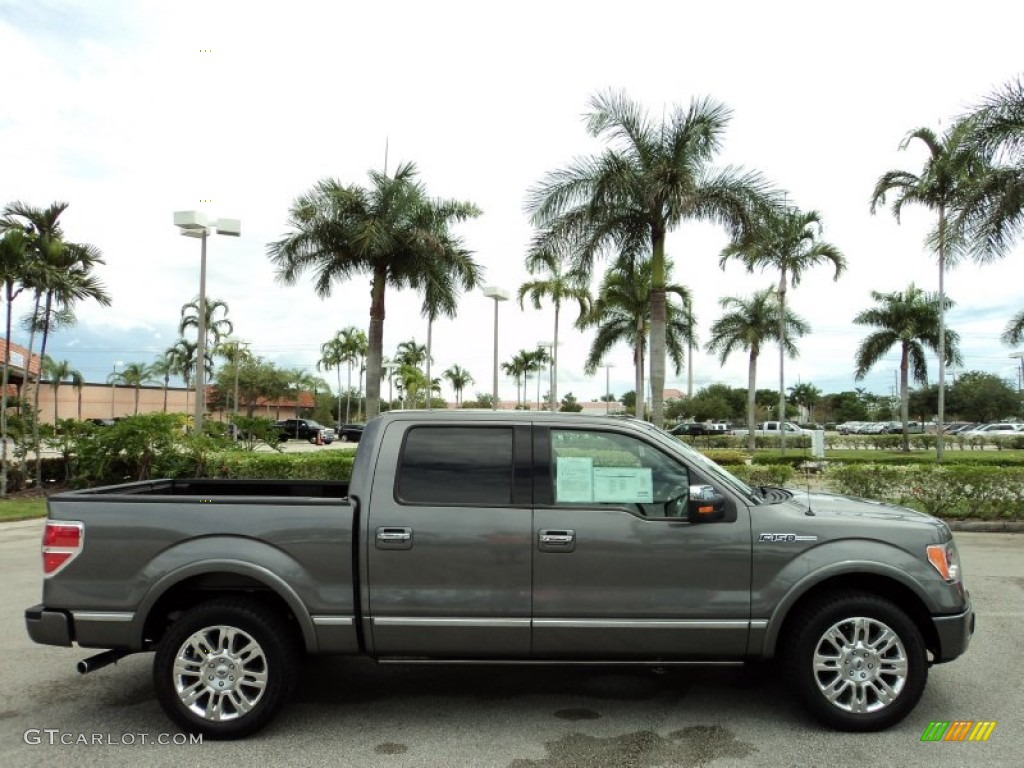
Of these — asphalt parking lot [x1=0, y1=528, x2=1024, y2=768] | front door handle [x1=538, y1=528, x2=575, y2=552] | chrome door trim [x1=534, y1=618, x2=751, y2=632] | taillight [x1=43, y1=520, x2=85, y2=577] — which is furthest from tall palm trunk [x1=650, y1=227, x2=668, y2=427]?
taillight [x1=43, y1=520, x2=85, y2=577]

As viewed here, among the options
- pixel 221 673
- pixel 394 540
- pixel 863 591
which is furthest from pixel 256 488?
pixel 863 591

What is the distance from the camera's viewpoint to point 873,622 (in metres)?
4.24

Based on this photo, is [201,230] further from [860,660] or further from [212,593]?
[860,660]

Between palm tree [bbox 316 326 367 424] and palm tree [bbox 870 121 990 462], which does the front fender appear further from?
palm tree [bbox 316 326 367 424]

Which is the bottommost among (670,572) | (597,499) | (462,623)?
(462,623)

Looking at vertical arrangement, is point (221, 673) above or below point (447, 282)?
below

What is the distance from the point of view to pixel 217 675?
4223 millimetres

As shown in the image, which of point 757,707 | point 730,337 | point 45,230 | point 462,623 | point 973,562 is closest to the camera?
point 462,623

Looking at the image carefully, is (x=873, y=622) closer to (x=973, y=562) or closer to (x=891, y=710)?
(x=891, y=710)

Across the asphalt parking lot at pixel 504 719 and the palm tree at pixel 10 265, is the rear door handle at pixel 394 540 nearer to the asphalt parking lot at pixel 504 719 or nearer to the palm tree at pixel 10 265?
the asphalt parking lot at pixel 504 719

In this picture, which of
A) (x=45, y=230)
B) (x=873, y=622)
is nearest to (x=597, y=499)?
(x=873, y=622)

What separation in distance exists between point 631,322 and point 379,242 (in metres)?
16.0

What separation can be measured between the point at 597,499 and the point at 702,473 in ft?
1.99

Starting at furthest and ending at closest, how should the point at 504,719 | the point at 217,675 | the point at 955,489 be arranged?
the point at 955,489, the point at 504,719, the point at 217,675
